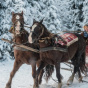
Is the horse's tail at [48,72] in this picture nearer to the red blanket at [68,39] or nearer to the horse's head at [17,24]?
the red blanket at [68,39]

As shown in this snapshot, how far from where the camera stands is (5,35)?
11484 mm

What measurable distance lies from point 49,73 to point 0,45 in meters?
5.96

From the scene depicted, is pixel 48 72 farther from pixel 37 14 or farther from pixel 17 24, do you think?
pixel 37 14

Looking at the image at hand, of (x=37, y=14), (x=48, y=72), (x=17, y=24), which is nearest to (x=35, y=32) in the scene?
(x=17, y=24)

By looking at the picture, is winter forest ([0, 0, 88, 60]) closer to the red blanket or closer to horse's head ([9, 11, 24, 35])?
the red blanket

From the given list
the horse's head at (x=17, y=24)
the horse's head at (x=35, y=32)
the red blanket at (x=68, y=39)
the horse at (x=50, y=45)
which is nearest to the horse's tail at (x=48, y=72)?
the horse at (x=50, y=45)

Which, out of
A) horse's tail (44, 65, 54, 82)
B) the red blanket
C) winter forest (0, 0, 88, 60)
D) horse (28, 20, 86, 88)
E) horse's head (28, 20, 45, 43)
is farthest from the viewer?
winter forest (0, 0, 88, 60)

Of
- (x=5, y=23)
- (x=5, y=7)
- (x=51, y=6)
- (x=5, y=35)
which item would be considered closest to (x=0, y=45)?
(x=5, y=35)

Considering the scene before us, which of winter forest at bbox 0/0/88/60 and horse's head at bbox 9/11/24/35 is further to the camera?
winter forest at bbox 0/0/88/60

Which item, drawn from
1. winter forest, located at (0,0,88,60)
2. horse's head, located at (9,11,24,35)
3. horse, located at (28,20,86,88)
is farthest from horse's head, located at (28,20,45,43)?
winter forest, located at (0,0,88,60)

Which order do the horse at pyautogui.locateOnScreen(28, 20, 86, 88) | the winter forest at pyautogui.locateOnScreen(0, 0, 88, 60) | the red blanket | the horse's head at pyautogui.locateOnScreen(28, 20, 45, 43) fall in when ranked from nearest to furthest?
the horse's head at pyautogui.locateOnScreen(28, 20, 45, 43) < the horse at pyautogui.locateOnScreen(28, 20, 86, 88) < the red blanket < the winter forest at pyautogui.locateOnScreen(0, 0, 88, 60)

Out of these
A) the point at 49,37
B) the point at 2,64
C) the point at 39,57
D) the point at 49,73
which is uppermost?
the point at 49,37

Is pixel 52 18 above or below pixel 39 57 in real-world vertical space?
above

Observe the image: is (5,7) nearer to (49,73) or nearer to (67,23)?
(49,73)
